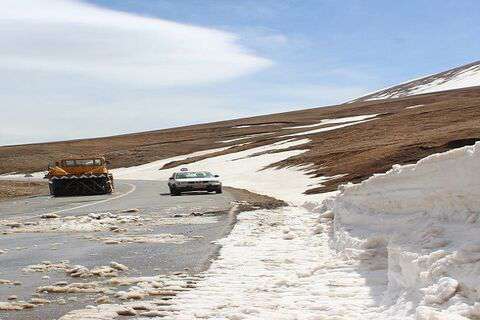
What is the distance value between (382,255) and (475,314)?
3725 millimetres

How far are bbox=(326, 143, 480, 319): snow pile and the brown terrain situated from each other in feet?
69.3

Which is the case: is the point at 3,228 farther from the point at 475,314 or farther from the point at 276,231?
the point at 475,314

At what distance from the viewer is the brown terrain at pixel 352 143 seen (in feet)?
120

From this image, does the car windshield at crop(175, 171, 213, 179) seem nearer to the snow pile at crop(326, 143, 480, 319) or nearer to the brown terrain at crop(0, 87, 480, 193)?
the brown terrain at crop(0, 87, 480, 193)

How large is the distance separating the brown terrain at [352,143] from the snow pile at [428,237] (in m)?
21.1

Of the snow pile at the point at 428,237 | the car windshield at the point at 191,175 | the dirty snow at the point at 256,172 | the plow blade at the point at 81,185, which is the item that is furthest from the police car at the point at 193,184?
the snow pile at the point at 428,237

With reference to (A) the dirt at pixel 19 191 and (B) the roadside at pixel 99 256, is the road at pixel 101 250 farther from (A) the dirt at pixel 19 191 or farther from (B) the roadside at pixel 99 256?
(A) the dirt at pixel 19 191

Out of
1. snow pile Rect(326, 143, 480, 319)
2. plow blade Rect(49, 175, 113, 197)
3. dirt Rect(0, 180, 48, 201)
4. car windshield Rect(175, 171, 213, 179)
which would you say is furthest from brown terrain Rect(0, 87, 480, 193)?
snow pile Rect(326, 143, 480, 319)

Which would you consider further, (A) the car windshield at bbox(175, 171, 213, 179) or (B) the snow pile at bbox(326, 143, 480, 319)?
(A) the car windshield at bbox(175, 171, 213, 179)

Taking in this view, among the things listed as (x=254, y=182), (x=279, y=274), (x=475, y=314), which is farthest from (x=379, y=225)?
(x=254, y=182)

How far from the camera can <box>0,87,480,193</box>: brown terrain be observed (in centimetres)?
3656

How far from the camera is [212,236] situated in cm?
1316

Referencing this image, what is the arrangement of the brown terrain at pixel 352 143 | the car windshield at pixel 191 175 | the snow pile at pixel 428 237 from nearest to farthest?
the snow pile at pixel 428 237
the car windshield at pixel 191 175
the brown terrain at pixel 352 143

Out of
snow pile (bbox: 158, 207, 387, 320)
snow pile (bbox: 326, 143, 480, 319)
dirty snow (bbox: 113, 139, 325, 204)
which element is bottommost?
dirty snow (bbox: 113, 139, 325, 204)
